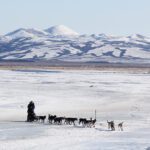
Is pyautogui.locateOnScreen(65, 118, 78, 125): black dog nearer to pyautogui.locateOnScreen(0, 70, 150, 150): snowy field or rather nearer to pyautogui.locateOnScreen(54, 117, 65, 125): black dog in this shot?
pyautogui.locateOnScreen(54, 117, 65, 125): black dog

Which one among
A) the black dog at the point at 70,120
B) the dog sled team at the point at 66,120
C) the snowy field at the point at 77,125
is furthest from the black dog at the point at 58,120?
the snowy field at the point at 77,125

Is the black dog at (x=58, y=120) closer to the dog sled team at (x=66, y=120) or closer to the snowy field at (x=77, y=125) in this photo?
the dog sled team at (x=66, y=120)

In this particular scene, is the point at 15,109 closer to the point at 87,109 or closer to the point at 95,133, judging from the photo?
the point at 87,109

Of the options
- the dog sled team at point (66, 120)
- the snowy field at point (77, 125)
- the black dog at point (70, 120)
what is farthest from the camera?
the black dog at point (70, 120)

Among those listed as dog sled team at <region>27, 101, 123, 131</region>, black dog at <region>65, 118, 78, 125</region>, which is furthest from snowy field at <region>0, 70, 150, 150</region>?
black dog at <region>65, 118, 78, 125</region>

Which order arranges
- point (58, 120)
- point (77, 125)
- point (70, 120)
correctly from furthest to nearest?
1. point (58, 120)
2. point (70, 120)
3. point (77, 125)

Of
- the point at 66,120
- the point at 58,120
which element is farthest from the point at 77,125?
the point at 58,120

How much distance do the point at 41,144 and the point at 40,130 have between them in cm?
388

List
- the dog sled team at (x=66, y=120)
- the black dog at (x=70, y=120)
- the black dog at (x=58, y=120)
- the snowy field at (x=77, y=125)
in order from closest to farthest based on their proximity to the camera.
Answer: the snowy field at (x=77, y=125) → the dog sled team at (x=66, y=120) → the black dog at (x=70, y=120) → the black dog at (x=58, y=120)

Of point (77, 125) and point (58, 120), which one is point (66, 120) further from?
point (77, 125)

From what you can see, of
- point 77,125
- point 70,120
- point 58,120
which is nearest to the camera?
point 77,125

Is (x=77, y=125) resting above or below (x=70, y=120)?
below

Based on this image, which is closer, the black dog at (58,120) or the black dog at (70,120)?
the black dog at (70,120)

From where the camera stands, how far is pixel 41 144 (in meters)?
22.5
